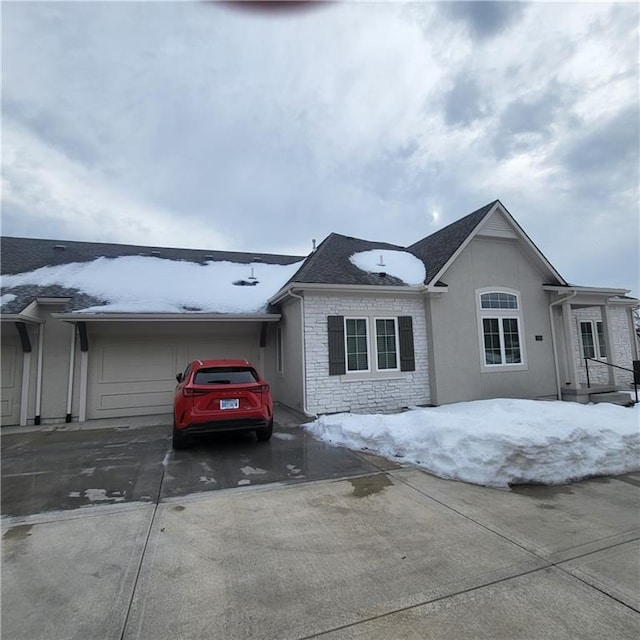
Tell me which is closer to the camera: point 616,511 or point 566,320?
point 616,511

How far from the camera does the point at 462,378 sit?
33.2ft

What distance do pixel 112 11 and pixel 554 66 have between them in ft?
28.9

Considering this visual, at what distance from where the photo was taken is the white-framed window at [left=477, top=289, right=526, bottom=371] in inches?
417

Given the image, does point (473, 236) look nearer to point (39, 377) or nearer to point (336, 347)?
point (336, 347)

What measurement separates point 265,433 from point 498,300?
821 cm

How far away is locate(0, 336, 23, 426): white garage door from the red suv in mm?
5897

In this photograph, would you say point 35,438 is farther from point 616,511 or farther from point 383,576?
point 616,511

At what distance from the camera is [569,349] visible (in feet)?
37.4

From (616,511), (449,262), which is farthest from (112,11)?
(616,511)

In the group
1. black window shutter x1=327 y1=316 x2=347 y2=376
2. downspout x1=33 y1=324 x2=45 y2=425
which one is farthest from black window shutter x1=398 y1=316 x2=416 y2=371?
downspout x1=33 y1=324 x2=45 y2=425

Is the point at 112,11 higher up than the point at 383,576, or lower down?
higher up

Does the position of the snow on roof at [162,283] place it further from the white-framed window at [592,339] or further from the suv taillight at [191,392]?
the white-framed window at [592,339]

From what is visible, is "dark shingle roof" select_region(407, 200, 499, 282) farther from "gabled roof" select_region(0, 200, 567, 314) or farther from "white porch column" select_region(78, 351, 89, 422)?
"white porch column" select_region(78, 351, 89, 422)

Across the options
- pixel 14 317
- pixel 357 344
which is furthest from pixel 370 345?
pixel 14 317
